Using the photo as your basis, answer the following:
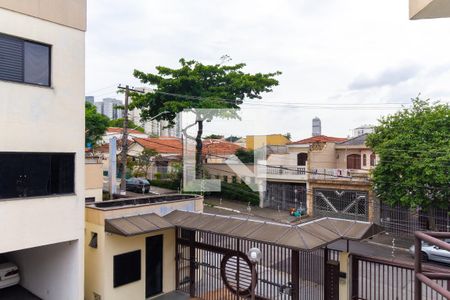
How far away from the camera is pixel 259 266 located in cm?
998

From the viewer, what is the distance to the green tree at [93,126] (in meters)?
29.0

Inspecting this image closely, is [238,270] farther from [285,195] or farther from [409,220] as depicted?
[285,195]

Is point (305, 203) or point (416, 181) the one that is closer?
point (416, 181)

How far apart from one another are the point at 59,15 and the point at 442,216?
64.6ft

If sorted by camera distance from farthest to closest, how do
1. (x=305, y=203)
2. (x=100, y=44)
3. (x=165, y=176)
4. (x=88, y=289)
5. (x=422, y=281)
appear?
(x=165, y=176), (x=305, y=203), (x=100, y=44), (x=88, y=289), (x=422, y=281)

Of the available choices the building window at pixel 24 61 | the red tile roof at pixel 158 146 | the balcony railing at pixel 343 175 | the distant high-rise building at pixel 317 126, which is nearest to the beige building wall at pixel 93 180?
the building window at pixel 24 61

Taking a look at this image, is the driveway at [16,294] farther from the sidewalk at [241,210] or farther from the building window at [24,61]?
the sidewalk at [241,210]

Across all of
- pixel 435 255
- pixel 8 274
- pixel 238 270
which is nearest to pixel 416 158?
pixel 435 255

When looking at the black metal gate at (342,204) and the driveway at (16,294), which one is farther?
the black metal gate at (342,204)

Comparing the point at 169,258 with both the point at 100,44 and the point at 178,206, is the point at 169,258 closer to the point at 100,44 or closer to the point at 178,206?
the point at 178,206

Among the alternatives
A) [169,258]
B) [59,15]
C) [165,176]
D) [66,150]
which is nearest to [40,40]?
[59,15]

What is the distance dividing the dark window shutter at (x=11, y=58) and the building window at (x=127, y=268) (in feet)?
17.7

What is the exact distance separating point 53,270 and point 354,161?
2240 cm

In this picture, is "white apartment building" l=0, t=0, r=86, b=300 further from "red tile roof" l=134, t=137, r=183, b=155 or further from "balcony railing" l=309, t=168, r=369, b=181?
"red tile roof" l=134, t=137, r=183, b=155
